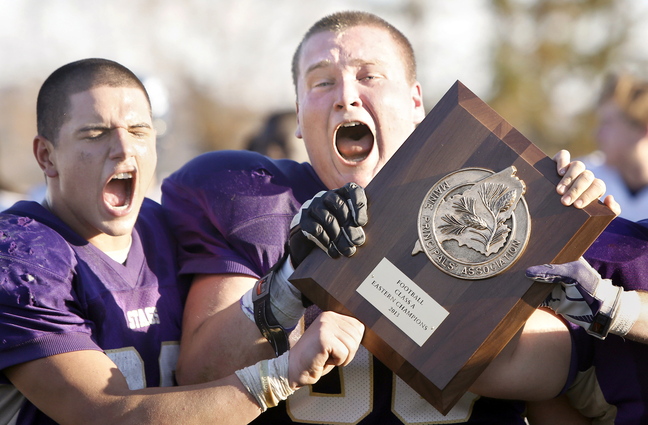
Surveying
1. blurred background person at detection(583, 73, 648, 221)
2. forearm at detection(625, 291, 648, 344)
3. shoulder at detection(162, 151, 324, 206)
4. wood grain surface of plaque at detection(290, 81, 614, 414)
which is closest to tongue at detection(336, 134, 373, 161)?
shoulder at detection(162, 151, 324, 206)

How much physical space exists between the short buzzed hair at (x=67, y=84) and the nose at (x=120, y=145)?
162mm

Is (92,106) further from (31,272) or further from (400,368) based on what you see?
(400,368)

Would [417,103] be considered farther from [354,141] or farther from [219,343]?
[219,343]

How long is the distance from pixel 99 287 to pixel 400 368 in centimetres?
91

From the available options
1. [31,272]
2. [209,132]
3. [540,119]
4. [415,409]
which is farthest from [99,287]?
[209,132]

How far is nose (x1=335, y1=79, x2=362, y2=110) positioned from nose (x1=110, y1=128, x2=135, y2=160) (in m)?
0.70

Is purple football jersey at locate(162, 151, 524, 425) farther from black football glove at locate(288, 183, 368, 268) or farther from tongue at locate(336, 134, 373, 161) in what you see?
black football glove at locate(288, 183, 368, 268)

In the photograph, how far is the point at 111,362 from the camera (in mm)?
2395

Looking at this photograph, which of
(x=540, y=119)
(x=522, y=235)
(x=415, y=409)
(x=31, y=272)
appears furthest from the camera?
(x=540, y=119)

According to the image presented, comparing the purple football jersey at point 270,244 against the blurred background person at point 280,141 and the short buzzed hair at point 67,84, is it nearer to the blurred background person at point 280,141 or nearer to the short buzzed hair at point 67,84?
the short buzzed hair at point 67,84

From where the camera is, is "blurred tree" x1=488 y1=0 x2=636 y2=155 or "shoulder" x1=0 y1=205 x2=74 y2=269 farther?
"blurred tree" x1=488 y1=0 x2=636 y2=155

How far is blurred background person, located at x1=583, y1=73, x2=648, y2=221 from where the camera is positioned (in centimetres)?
501

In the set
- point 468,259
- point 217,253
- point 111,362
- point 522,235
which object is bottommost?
point 111,362

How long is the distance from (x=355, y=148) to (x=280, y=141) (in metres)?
2.86
